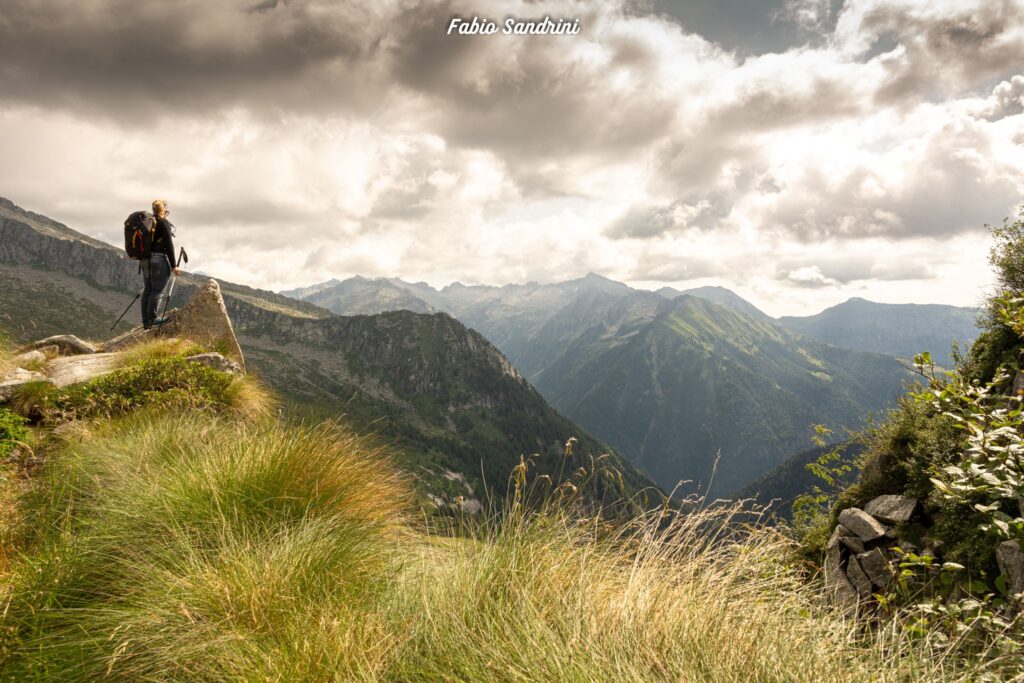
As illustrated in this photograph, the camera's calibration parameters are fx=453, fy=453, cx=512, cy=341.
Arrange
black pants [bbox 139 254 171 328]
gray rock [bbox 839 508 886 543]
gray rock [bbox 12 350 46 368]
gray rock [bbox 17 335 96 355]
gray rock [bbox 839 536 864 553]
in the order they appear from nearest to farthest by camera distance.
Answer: gray rock [bbox 839 508 886 543] < gray rock [bbox 839 536 864 553] < gray rock [bbox 12 350 46 368] < black pants [bbox 139 254 171 328] < gray rock [bbox 17 335 96 355]

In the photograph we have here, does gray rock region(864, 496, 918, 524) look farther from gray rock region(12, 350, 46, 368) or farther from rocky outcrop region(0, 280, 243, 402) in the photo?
gray rock region(12, 350, 46, 368)

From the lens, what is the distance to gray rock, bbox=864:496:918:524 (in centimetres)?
802

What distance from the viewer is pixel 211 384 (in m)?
10.5

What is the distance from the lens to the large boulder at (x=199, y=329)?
629 inches

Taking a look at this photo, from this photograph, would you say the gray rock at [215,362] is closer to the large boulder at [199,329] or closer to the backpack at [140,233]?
the large boulder at [199,329]

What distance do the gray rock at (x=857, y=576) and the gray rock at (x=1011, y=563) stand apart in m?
2.20

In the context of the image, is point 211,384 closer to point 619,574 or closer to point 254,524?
point 254,524

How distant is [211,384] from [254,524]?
7134 mm

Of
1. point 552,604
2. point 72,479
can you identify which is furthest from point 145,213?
point 552,604

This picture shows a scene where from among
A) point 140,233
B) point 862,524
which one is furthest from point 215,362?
point 862,524

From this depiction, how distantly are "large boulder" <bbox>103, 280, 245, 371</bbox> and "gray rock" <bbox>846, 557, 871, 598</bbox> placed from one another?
1746 cm

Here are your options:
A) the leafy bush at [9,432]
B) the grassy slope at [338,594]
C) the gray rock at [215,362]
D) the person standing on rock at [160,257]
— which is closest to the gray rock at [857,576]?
the grassy slope at [338,594]

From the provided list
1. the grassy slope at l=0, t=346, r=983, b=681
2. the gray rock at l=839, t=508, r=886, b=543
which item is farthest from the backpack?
the gray rock at l=839, t=508, r=886, b=543

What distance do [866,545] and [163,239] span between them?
66.5 feet
